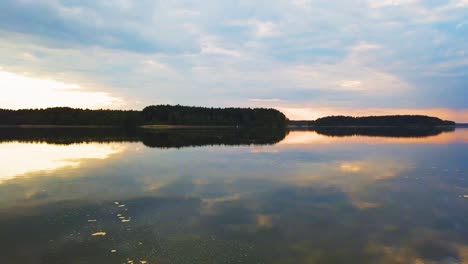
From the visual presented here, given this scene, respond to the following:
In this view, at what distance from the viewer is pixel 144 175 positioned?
28.6 meters

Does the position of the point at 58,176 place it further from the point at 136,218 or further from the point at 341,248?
the point at 341,248

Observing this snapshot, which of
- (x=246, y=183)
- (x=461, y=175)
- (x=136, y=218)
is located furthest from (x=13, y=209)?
(x=461, y=175)

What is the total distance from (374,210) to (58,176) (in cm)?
2421

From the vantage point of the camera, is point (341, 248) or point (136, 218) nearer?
point (341, 248)

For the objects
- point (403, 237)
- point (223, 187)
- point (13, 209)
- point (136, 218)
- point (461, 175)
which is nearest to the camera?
point (403, 237)

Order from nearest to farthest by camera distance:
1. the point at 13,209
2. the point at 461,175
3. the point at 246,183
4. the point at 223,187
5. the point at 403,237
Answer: the point at 403,237, the point at 13,209, the point at 223,187, the point at 246,183, the point at 461,175

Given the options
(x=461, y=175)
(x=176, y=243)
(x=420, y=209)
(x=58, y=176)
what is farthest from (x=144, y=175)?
(x=461, y=175)

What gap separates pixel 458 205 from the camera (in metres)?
19.2

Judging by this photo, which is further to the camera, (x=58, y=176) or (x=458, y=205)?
(x=58, y=176)

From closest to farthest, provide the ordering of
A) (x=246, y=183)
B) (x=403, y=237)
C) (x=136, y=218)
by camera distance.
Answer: (x=403, y=237), (x=136, y=218), (x=246, y=183)

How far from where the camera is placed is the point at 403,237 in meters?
13.7

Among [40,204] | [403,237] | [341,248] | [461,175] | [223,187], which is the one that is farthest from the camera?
[461,175]

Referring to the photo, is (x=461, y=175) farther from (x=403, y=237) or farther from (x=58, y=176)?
(x=58, y=176)

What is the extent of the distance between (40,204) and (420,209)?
831 inches
